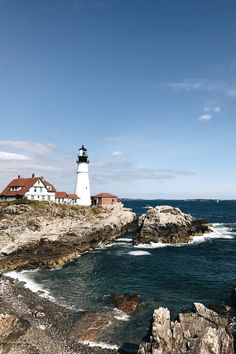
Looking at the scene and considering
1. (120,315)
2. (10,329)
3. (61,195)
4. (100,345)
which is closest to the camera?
(100,345)

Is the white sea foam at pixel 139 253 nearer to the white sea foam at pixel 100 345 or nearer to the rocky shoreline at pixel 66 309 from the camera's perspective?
the rocky shoreline at pixel 66 309

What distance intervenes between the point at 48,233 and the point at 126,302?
88.2 ft

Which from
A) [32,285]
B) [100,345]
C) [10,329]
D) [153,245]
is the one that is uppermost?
[153,245]

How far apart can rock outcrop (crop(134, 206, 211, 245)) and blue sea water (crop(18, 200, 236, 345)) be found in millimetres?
4178

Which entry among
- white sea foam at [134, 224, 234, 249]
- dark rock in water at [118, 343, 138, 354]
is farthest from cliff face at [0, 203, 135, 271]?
dark rock in water at [118, 343, 138, 354]

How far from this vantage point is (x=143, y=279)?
41.8 metres

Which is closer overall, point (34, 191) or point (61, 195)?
point (34, 191)

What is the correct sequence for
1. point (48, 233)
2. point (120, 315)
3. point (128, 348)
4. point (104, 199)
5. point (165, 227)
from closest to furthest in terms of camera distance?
point (128, 348) < point (120, 315) < point (48, 233) < point (165, 227) < point (104, 199)

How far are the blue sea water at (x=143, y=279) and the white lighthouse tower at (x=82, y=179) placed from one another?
69.9 ft

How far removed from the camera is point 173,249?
60.8m

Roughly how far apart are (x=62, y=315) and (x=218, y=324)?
46.3ft

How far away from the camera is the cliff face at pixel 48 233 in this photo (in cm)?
4872

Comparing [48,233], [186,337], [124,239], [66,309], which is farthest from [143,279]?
[124,239]

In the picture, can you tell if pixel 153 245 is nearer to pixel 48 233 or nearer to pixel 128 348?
pixel 48 233
